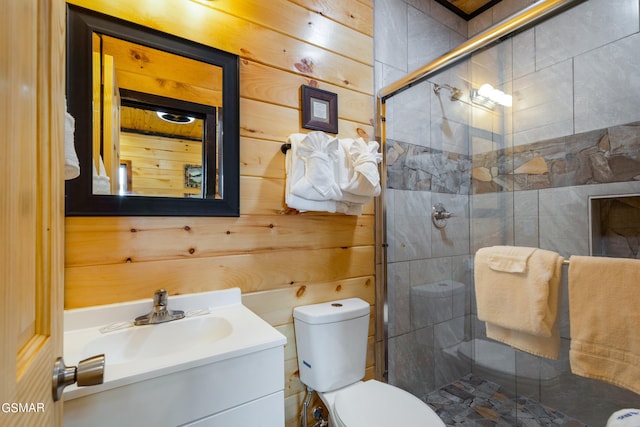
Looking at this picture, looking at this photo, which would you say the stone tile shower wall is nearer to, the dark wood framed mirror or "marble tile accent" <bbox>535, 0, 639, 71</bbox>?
"marble tile accent" <bbox>535, 0, 639, 71</bbox>

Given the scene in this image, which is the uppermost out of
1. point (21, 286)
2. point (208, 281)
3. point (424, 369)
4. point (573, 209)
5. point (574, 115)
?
point (574, 115)

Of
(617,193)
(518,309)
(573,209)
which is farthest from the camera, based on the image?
(573,209)

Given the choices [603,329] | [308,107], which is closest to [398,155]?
[308,107]

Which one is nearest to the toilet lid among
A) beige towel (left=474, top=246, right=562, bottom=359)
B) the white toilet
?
the white toilet

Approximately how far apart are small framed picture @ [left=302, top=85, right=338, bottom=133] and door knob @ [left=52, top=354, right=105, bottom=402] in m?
1.18

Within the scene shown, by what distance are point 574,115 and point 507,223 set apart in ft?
2.00

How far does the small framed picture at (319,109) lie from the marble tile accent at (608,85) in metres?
1.20

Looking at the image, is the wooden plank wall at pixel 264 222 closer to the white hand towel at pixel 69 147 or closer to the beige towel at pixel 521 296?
the white hand towel at pixel 69 147

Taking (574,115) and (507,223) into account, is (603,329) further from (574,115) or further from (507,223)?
(574,115)

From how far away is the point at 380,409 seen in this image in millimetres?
1116

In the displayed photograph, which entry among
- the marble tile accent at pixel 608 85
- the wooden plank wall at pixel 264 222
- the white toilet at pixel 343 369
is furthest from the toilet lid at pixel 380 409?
the marble tile accent at pixel 608 85

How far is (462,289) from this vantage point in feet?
5.54

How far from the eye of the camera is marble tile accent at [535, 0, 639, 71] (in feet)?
4.30

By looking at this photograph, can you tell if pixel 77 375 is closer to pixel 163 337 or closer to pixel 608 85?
pixel 163 337
